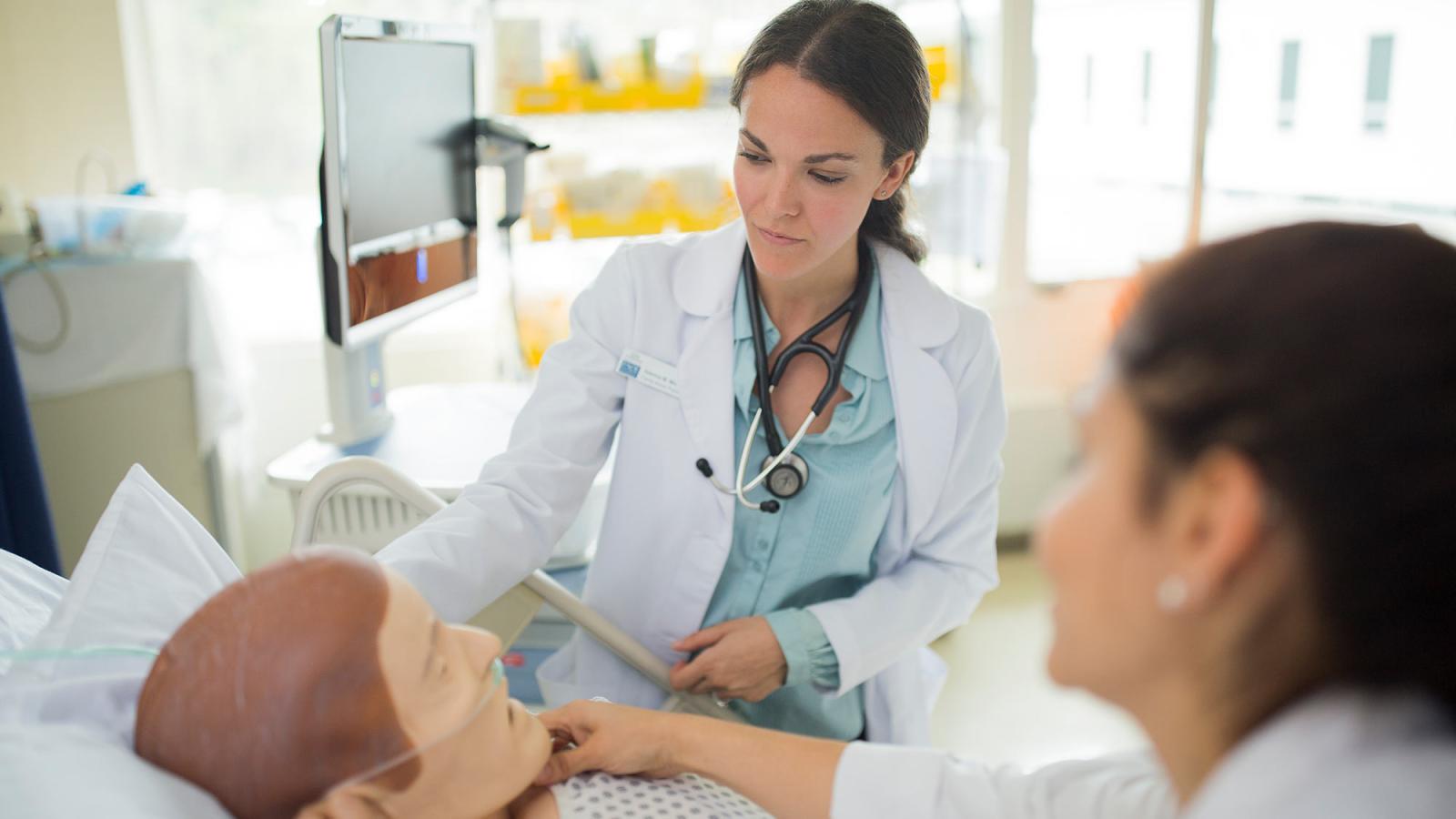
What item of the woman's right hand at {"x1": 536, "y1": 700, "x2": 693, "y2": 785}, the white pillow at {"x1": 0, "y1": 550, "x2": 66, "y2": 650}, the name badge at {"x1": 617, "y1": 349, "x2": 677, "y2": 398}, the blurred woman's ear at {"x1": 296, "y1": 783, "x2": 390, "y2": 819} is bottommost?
the woman's right hand at {"x1": 536, "y1": 700, "x2": 693, "y2": 785}

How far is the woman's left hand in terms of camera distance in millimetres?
1350

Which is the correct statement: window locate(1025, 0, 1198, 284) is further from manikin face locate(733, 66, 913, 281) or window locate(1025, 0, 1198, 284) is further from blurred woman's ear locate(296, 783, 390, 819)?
blurred woman's ear locate(296, 783, 390, 819)

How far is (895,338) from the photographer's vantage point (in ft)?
4.93

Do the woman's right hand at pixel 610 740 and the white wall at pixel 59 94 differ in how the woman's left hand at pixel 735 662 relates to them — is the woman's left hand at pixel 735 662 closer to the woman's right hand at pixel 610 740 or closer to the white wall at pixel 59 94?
the woman's right hand at pixel 610 740

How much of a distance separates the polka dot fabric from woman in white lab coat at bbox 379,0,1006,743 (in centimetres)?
24

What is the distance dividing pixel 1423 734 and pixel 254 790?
75 centimetres

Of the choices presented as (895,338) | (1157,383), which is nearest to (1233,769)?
(1157,383)

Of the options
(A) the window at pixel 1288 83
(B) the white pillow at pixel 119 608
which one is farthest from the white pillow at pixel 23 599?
(A) the window at pixel 1288 83

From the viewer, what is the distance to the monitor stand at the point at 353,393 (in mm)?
2094

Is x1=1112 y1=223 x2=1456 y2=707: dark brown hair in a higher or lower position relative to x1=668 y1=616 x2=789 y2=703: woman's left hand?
higher

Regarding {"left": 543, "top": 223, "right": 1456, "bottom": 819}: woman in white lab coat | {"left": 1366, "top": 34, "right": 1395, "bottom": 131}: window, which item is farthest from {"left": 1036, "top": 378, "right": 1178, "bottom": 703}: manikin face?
{"left": 1366, "top": 34, "right": 1395, "bottom": 131}: window

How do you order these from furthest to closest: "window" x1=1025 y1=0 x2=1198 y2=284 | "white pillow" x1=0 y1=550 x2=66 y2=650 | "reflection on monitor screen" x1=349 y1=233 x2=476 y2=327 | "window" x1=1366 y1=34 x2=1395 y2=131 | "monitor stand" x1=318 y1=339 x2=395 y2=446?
"window" x1=1366 y1=34 x2=1395 y2=131, "window" x1=1025 y1=0 x2=1198 y2=284, "monitor stand" x1=318 y1=339 x2=395 y2=446, "reflection on monitor screen" x1=349 y1=233 x2=476 y2=327, "white pillow" x1=0 y1=550 x2=66 y2=650

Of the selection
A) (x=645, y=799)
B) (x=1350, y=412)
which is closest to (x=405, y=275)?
(x=645, y=799)

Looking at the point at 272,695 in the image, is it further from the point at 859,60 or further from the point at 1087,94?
the point at 1087,94
